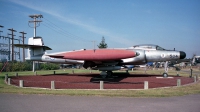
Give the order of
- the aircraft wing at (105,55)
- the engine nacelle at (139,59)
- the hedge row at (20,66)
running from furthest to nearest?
the hedge row at (20,66)
the engine nacelle at (139,59)
the aircraft wing at (105,55)

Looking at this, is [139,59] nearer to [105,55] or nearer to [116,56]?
[116,56]

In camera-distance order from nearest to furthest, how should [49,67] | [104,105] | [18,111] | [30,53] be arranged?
1. [18,111]
2. [104,105]
3. [30,53]
4. [49,67]

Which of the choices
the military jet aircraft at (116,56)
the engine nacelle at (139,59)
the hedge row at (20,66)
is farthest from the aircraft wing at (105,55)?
the hedge row at (20,66)

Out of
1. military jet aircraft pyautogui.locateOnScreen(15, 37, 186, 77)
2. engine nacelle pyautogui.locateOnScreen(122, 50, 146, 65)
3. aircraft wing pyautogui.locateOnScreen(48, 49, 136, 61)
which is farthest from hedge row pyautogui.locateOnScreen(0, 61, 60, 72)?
engine nacelle pyautogui.locateOnScreen(122, 50, 146, 65)

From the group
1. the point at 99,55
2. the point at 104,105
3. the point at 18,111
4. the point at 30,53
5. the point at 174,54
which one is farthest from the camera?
the point at 30,53

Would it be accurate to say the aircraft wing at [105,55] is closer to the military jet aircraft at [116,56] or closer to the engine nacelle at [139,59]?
the military jet aircraft at [116,56]

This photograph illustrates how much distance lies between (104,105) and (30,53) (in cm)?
1602

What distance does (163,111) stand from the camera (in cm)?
552

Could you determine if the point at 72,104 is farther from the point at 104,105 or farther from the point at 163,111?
the point at 163,111

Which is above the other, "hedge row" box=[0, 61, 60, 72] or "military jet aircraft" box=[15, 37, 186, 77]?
"military jet aircraft" box=[15, 37, 186, 77]

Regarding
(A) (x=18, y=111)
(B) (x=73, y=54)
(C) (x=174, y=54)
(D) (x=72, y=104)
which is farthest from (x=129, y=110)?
(C) (x=174, y=54)

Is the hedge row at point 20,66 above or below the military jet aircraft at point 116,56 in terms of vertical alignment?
below

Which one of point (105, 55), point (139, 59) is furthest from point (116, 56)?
point (139, 59)

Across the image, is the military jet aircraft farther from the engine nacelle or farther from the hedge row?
the hedge row
